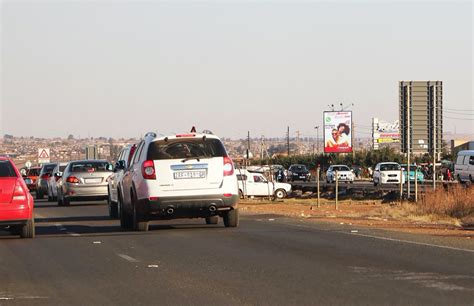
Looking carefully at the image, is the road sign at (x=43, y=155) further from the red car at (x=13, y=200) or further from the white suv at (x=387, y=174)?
the red car at (x=13, y=200)

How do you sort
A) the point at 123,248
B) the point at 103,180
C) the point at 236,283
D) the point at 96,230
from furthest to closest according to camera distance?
the point at 103,180
the point at 96,230
the point at 123,248
the point at 236,283

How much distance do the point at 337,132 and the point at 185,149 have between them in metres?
84.9

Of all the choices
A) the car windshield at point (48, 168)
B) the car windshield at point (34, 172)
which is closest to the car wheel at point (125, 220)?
the car windshield at point (48, 168)

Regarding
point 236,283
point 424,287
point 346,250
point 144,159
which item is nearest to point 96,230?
point 144,159

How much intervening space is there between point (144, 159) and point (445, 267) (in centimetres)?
835

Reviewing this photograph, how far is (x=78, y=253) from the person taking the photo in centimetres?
1597

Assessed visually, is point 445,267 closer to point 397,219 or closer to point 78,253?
point 78,253

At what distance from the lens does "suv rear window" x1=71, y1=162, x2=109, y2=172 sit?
35.1m

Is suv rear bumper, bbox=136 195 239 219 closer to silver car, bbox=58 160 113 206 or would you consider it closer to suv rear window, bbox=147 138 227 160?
suv rear window, bbox=147 138 227 160

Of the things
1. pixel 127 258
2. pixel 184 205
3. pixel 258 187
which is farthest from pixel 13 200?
pixel 258 187

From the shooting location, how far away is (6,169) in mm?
18953

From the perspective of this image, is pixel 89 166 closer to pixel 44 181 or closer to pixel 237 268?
pixel 44 181

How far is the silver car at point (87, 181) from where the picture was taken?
114 ft

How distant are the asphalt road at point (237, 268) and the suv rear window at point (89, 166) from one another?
47.5 ft
